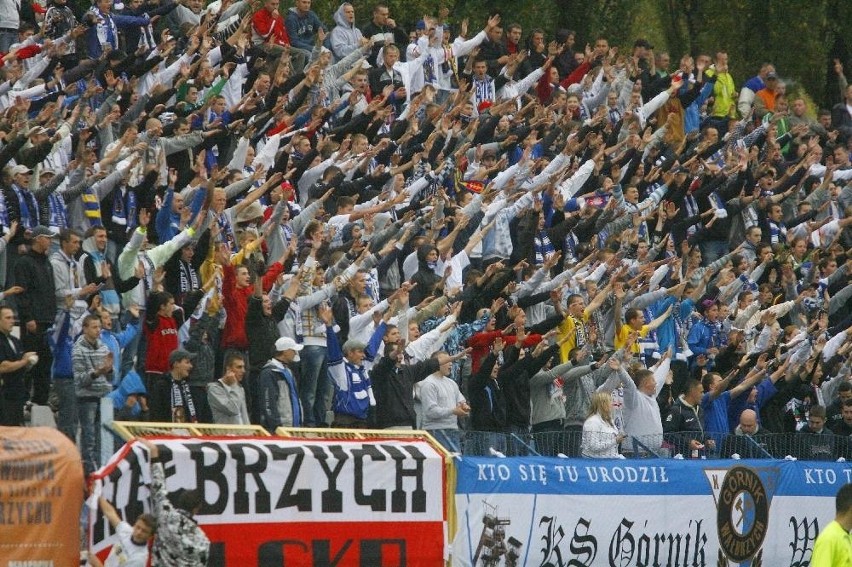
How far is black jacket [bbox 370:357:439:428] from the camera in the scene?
17.4 metres

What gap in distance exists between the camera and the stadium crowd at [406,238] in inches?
662

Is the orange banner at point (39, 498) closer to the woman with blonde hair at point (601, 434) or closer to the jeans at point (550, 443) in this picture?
the jeans at point (550, 443)

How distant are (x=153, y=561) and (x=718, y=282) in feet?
48.1

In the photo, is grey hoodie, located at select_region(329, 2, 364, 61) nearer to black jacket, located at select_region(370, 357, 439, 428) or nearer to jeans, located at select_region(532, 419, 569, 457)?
black jacket, located at select_region(370, 357, 439, 428)

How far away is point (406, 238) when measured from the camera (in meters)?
21.4

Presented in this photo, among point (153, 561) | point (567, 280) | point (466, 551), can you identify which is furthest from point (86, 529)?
point (567, 280)

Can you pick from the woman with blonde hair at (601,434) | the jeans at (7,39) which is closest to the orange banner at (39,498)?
the woman with blonde hair at (601,434)

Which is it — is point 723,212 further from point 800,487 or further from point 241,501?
point 241,501

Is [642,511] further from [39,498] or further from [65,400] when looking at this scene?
[39,498]

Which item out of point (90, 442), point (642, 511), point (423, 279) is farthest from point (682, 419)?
point (90, 442)

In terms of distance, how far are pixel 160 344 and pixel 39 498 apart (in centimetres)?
462

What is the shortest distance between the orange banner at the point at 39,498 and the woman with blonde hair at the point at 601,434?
6141 mm

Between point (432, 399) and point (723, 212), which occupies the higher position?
point (723, 212)

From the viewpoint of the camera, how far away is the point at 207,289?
1772 cm
